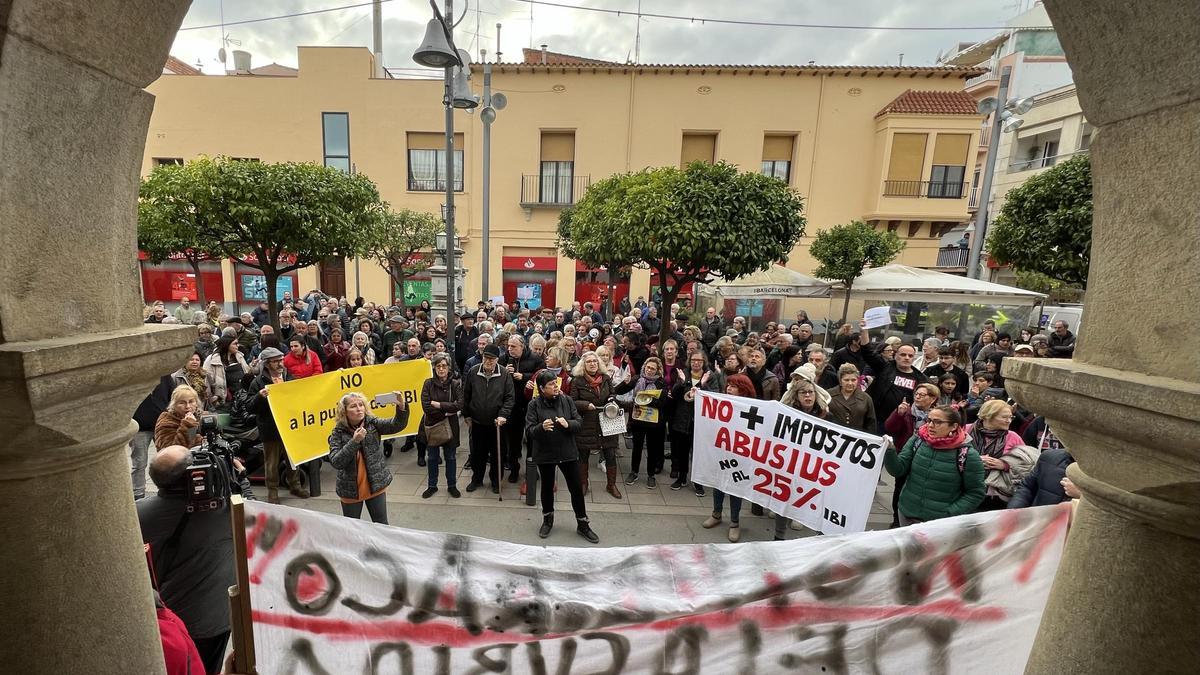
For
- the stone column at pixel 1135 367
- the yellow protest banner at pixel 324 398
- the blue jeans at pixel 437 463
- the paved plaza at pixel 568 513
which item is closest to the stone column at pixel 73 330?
the stone column at pixel 1135 367

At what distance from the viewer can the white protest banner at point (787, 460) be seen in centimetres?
430

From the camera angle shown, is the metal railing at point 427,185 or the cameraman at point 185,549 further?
the metal railing at point 427,185

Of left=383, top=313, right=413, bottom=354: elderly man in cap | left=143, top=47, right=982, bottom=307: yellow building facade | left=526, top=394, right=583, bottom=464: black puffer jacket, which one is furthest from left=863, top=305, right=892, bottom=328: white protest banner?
left=143, top=47, right=982, bottom=307: yellow building facade

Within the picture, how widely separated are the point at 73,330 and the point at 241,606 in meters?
1.08

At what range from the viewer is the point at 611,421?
594cm

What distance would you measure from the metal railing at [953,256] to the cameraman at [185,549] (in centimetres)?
3403

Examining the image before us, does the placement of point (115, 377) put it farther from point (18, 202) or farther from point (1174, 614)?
point (1174, 614)

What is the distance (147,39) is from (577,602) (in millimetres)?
2289

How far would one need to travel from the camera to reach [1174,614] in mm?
1272

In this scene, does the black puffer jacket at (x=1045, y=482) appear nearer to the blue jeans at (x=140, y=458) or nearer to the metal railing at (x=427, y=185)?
the blue jeans at (x=140, y=458)

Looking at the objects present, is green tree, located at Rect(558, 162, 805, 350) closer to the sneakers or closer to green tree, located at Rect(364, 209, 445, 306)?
the sneakers

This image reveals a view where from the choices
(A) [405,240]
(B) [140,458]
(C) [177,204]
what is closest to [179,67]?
(A) [405,240]

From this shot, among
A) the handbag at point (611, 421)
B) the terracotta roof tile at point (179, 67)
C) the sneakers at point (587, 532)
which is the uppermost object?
the terracotta roof tile at point (179, 67)

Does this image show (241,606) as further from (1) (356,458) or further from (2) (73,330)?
(1) (356,458)
